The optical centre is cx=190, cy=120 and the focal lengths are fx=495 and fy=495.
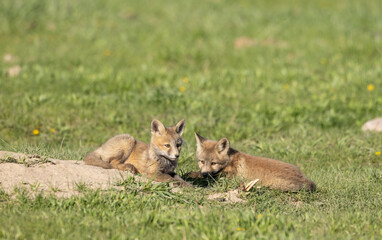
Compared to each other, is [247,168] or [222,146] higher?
[222,146]

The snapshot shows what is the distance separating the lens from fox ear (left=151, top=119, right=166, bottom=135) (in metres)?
6.98

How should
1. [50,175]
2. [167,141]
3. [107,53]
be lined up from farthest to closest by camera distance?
1. [107,53]
2. [167,141]
3. [50,175]

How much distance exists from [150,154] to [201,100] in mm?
4753

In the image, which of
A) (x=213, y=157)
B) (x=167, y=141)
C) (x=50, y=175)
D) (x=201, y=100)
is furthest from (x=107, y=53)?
(x=50, y=175)

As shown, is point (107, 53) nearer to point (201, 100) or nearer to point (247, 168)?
point (201, 100)

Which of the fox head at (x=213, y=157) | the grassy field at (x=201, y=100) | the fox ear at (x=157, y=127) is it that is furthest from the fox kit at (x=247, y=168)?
the fox ear at (x=157, y=127)

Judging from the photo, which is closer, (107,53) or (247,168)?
(247,168)

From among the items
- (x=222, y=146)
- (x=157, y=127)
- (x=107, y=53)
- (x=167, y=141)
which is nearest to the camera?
(x=167, y=141)

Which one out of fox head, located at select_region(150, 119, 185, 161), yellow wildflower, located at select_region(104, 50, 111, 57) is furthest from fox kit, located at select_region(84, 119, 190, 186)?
yellow wildflower, located at select_region(104, 50, 111, 57)

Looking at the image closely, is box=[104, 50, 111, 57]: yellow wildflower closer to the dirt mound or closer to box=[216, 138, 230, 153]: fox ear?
box=[216, 138, 230, 153]: fox ear

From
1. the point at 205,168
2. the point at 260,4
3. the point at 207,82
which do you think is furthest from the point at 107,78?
the point at 260,4

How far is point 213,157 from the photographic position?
7367 mm

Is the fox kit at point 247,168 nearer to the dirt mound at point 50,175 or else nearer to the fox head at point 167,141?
the fox head at point 167,141

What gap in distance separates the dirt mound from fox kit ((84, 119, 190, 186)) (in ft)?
1.40
